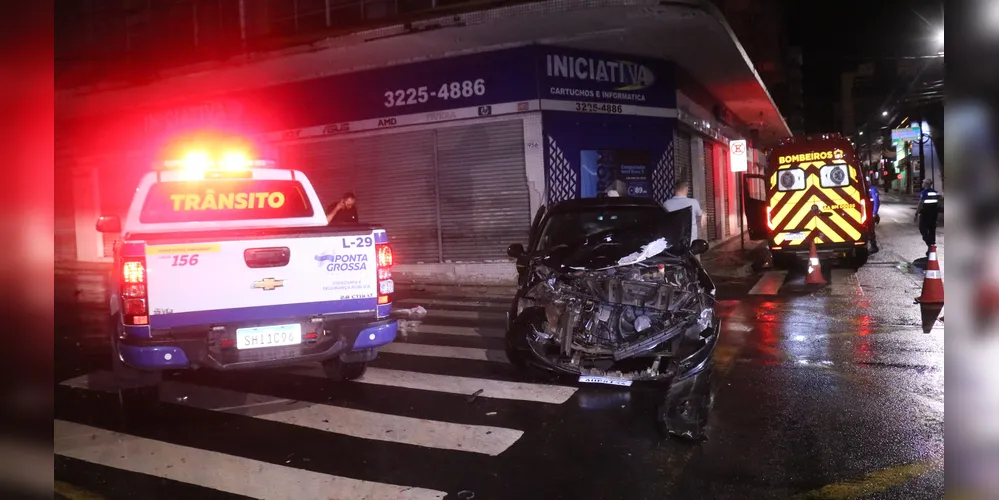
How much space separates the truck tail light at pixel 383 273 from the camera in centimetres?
570

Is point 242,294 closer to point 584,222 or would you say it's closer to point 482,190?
point 584,222

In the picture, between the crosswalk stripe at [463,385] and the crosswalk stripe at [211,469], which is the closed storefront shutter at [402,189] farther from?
the crosswalk stripe at [211,469]

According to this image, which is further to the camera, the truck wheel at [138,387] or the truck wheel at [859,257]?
the truck wheel at [859,257]

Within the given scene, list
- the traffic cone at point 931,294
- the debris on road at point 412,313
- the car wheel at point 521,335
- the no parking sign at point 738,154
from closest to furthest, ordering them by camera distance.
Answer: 1. the car wheel at point 521,335
2. the traffic cone at point 931,294
3. the debris on road at point 412,313
4. the no parking sign at point 738,154

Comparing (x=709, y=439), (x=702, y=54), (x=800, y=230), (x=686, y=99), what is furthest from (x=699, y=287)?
(x=686, y=99)

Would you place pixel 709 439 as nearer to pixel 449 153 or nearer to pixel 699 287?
pixel 699 287

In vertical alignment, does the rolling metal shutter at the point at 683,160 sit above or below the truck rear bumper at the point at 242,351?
above

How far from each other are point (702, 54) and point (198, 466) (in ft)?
47.6

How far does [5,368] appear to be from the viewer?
1382 mm

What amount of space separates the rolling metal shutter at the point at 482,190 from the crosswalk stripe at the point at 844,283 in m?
6.02

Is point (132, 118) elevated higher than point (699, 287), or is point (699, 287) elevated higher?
point (132, 118)

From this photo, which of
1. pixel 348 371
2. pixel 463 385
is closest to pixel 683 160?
pixel 463 385

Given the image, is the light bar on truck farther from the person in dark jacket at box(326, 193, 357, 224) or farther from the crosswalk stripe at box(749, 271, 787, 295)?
the crosswalk stripe at box(749, 271, 787, 295)

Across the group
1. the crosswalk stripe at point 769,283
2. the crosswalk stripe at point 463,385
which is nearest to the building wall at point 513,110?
the crosswalk stripe at point 769,283
